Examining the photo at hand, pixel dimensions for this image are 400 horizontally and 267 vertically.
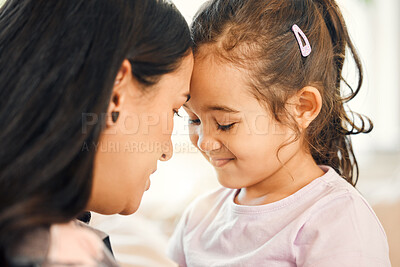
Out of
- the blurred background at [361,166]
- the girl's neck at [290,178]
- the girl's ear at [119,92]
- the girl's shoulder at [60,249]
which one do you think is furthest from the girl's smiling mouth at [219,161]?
the girl's shoulder at [60,249]

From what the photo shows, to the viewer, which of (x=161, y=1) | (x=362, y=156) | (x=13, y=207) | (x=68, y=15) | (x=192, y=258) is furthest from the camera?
(x=362, y=156)

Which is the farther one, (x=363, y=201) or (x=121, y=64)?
(x=363, y=201)

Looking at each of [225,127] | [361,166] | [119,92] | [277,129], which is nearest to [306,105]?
[277,129]

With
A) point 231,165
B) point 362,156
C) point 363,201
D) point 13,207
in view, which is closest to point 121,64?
point 13,207

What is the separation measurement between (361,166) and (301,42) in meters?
1.88

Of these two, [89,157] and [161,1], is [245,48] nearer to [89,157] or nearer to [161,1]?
[161,1]

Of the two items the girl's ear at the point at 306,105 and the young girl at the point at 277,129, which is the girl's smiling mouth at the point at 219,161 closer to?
the young girl at the point at 277,129

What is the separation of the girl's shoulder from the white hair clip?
2.12ft

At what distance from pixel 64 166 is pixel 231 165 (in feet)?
1.66

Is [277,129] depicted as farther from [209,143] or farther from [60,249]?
[60,249]

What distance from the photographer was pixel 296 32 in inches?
41.4

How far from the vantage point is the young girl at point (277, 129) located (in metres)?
0.99

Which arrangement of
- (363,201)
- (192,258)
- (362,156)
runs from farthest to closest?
(362,156)
(192,258)
(363,201)

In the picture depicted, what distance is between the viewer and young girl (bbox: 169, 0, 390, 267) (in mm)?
986
